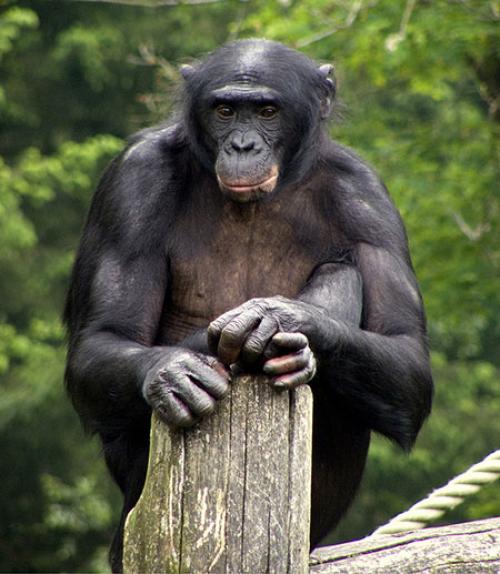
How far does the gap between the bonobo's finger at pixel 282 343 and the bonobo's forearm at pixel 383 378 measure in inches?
30.2

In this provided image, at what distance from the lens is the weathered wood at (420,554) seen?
370cm

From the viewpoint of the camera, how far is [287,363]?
3434 mm

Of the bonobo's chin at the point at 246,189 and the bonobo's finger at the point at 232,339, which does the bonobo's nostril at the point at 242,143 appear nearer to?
the bonobo's chin at the point at 246,189

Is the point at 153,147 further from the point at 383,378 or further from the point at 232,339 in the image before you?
the point at 232,339

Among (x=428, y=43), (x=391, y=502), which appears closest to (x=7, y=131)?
(x=391, y=502)

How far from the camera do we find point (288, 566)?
3336 millimetres

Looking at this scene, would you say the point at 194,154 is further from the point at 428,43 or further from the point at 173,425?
the point at 428,43

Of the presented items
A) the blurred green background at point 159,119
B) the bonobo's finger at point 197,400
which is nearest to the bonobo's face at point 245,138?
the bonobo's finger at point 197,400

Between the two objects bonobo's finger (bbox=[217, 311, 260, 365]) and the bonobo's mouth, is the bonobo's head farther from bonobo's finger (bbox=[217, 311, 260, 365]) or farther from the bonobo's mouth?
bonobo's finger (bbox=[217, 311, 260, 365])

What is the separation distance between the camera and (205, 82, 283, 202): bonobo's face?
4645 millimetres

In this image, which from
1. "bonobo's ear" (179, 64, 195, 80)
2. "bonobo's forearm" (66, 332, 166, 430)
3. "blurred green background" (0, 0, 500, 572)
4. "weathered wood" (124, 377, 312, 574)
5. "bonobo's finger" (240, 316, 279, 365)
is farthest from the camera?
"blurred green background" (0, 0, 500, 572)

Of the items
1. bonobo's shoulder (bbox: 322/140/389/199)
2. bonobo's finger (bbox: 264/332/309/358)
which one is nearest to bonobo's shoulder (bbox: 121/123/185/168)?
bonobo's shoulder (bbox: 322/140/389/199)

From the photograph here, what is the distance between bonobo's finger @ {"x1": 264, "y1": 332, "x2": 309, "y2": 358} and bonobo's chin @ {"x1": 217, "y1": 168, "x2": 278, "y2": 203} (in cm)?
109

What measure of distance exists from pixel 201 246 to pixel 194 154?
14.9 inches
